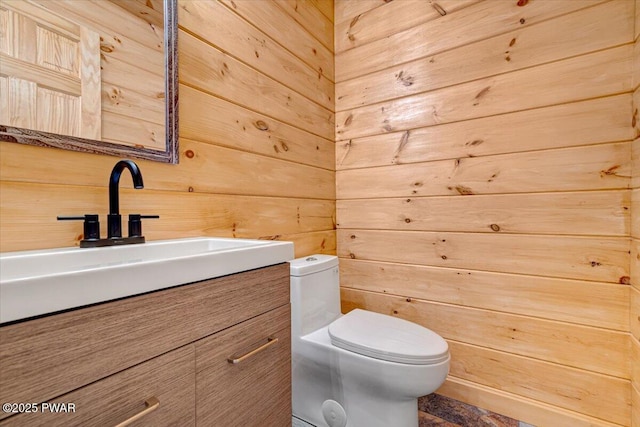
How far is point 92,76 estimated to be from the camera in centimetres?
86

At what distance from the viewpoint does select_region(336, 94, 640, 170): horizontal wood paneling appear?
122 centimetres

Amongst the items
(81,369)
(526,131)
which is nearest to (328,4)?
(526,131)

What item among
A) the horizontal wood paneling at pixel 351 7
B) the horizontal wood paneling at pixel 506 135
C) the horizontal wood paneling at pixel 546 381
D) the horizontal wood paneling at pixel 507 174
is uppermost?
the horizontal wood paneling at pixel 351 7

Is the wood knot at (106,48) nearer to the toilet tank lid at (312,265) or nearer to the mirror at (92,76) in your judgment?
the mirror at (92,76)

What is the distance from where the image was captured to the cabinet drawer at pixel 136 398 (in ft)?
1.46

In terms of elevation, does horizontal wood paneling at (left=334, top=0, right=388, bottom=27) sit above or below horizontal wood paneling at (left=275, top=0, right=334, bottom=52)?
above

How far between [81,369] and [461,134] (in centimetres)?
167

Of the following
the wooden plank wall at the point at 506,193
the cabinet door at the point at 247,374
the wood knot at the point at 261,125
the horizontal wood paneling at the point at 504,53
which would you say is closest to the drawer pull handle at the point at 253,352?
the cabinet door at the point at 247,374

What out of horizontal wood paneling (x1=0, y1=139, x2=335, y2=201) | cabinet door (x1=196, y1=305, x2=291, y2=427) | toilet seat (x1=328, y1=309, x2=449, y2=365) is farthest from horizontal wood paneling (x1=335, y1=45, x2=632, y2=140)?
cabinet door (x1=196, y1=305, x2=291, y2=427)

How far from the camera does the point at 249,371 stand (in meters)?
0.75

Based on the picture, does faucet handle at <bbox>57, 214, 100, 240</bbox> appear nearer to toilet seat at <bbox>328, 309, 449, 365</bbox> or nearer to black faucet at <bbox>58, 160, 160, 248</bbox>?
black faucet at <bbox>58, 160, 160, 248</bbox>

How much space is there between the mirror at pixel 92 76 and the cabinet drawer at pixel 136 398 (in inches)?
25.5

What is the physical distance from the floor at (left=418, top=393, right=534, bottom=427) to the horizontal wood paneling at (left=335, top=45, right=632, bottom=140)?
1.46 meters

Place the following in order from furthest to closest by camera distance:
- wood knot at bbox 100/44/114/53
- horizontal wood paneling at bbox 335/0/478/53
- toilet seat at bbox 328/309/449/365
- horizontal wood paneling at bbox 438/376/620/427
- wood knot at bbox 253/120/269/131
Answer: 1. horizontal wood paneling at bbox 335/0/478/53
2. wood knot at bbox 253/120/269/131
3. horizontal wood paneling at bbox 438/376/620/427
4. toilet seat at bbox 328/309/449/365
5. wood knot at bbox 100/44/114/53
